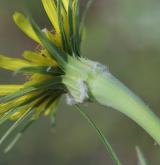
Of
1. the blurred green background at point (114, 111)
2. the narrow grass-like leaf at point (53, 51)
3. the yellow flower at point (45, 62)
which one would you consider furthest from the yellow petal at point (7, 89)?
the blurred green background at point (114, 111)

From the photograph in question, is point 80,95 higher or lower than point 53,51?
lower

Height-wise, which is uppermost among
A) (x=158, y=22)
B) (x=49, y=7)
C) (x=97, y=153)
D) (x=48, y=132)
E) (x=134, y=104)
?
(x=49, y=7)

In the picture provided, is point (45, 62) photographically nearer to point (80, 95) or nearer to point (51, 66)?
point (51, 66)

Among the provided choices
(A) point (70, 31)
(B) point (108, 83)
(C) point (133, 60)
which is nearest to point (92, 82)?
(B) point (108, 83)

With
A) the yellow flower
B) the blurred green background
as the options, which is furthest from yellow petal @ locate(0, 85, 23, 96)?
the blurred green background

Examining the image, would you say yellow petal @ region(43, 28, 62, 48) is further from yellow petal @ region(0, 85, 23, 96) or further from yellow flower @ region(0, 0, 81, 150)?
yellow petal @ region(0, 85, 23, 96)

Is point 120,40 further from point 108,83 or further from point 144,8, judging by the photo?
point 108,83

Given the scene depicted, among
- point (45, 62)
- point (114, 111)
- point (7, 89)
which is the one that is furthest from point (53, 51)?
point (114, 111)
